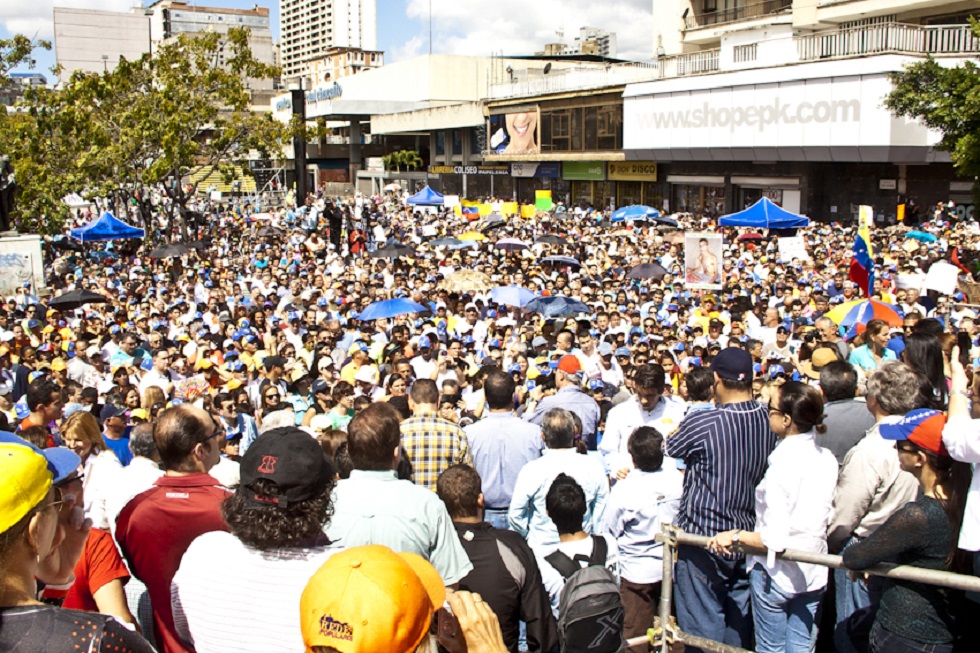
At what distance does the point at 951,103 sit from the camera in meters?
18.9

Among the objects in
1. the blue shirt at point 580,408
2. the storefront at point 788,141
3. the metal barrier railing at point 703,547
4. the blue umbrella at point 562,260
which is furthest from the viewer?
the storefront at point 788,141

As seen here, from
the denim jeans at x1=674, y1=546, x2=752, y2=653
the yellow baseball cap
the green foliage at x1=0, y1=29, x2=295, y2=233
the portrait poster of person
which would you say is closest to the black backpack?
the denim jeans at x1=674, y1=546, x2=752, y2=653

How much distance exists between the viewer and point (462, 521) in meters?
3.96

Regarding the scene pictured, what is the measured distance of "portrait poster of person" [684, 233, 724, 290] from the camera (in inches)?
576

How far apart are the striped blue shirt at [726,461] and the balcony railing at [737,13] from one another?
3458cm

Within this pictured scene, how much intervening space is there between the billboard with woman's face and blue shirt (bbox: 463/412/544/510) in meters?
40.4

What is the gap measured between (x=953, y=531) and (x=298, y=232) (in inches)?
1121

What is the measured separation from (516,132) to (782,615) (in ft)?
145

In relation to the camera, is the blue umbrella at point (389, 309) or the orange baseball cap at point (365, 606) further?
the blue umbrella at point (389, 309)

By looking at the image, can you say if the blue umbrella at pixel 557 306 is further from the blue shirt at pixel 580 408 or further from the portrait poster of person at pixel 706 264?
the blue shirt at pixel 580 408

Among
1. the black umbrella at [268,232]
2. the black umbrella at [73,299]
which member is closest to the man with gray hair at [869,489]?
the black umbrella at [73,299]

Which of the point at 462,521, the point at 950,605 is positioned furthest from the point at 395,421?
the point at 950,605

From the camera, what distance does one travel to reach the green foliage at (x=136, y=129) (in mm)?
28766

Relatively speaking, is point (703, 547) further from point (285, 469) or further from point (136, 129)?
point (136, 129)
